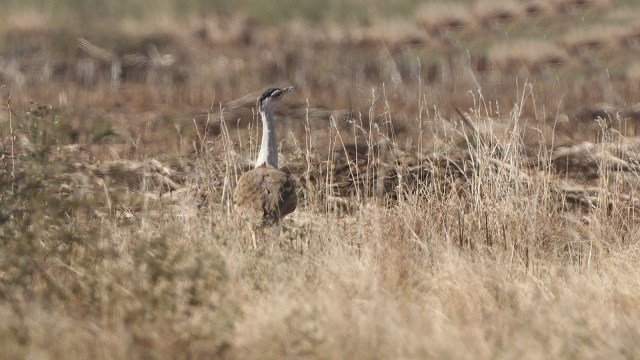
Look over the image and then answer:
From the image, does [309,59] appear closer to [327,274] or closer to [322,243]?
[322,243]

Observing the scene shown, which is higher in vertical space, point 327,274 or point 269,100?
point 269,100

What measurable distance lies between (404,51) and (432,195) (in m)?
13.1

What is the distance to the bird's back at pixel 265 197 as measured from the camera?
25.2 feet

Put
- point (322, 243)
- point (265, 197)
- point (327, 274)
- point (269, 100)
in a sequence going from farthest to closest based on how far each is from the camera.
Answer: point (269, 100), point (265, 197), point (322, 243), point (327, 274)

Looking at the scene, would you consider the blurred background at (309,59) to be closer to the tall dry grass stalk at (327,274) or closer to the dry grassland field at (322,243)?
the dry grassland field at (322,243)

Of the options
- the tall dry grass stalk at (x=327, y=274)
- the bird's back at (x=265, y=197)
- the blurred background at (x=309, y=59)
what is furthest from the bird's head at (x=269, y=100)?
the blurred background at (x=309, y=59)

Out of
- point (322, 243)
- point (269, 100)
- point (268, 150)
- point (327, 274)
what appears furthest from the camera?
point (269, 100)

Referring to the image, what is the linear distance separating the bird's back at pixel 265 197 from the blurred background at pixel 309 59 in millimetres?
3755

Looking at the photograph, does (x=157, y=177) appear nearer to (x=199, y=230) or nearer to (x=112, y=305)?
(x=199, y=230)

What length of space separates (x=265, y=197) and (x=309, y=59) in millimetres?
11882

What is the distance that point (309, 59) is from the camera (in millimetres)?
19422

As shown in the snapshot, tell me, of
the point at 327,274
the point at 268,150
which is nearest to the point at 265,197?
the point at 268,150

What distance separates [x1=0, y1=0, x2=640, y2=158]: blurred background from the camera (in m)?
14.6

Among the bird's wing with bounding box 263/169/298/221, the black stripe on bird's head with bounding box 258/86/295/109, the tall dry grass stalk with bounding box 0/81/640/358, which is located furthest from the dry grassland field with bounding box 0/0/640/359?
the black stripe on bird's head with bounding box 258/86/295/109
